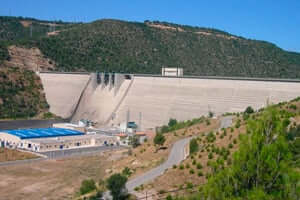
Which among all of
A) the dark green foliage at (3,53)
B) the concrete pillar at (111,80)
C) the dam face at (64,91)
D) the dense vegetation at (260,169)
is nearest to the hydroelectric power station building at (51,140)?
the concrete pillar at (111,80)

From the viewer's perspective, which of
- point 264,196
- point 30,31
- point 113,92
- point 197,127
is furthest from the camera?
point 30,31

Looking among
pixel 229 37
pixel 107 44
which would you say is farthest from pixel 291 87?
pixel 229 37

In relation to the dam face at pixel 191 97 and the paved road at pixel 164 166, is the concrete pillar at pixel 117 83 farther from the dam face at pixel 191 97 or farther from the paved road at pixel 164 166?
the paved road at pixel 164 166

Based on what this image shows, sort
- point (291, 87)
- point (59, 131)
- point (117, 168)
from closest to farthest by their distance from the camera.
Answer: point (117, 168), point (291, 87), point (59, 131)

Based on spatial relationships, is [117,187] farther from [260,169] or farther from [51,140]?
[51,140]

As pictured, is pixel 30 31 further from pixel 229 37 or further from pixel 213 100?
pixel 213 100

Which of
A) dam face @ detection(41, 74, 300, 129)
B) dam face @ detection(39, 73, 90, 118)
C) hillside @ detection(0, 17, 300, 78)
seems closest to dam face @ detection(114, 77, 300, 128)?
dam face @ detection(41, 74, 300, 129)
